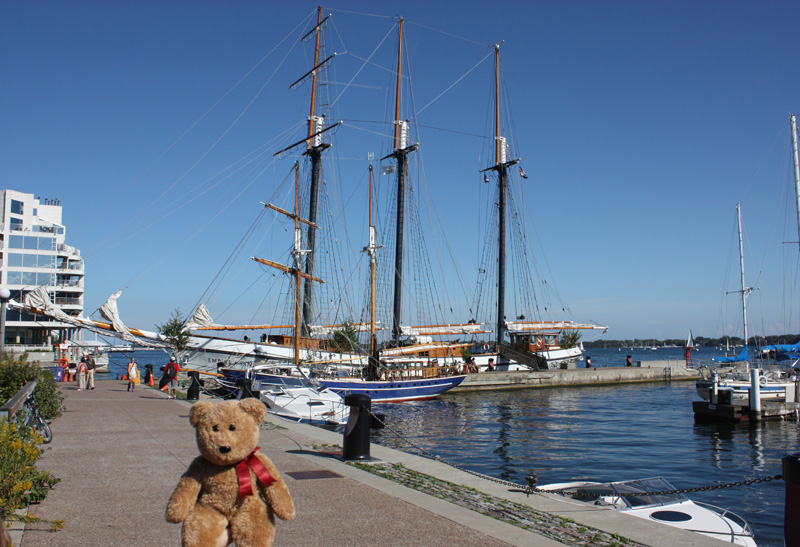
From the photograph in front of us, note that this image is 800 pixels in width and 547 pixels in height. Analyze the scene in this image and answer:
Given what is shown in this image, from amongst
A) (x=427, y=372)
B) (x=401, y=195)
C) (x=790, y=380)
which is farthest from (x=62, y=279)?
(x=790, y=380)

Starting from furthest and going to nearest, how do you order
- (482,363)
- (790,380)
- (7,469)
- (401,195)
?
(482,363), (401,195), (790,380), (7,469)

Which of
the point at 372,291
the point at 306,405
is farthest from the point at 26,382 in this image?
the point at 372,291

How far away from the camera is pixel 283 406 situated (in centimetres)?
2417

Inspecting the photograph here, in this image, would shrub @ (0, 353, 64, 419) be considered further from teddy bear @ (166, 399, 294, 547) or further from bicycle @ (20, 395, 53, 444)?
teddy bear @ (166, 399, 294, 547)

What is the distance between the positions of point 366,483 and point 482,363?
46198 mm

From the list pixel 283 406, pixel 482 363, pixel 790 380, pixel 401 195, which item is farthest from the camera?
pixel 482 363

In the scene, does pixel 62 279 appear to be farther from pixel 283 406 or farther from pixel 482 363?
pixel 283 406

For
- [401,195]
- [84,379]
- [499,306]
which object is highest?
[401,195]

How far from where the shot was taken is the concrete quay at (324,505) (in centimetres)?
641

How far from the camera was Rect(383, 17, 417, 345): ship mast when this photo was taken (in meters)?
47.0

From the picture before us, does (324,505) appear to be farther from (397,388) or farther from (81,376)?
(397,388)

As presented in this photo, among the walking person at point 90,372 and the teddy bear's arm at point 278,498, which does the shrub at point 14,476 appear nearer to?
the teddy bear's arm at point 278,498

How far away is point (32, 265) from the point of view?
82.5 meters

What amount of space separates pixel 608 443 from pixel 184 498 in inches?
855
